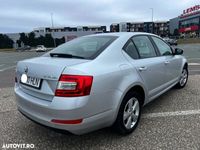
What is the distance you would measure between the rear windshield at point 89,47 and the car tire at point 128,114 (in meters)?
0.76

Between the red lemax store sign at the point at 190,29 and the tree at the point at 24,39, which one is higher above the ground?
the red lemax store sign at the point at 190,29

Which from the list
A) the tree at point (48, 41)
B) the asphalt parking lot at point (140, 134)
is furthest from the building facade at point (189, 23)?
the asphalt parking lot at point (140, 134)

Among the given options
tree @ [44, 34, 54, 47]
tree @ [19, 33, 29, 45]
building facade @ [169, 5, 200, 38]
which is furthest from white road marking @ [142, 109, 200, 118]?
building facade @ [169, 5, 200, 38]

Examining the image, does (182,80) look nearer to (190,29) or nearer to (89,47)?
(89,47)

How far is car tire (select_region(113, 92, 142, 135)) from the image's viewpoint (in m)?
2.98

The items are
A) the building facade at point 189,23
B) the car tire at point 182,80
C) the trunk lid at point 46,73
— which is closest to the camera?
the trunk lid at point 46,73

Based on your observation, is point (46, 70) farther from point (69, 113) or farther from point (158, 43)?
point (158, 43)

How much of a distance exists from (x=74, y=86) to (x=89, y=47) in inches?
40.2

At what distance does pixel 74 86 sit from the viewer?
244cm

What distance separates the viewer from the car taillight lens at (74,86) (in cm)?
244

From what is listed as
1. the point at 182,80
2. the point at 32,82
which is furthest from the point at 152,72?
the point at 182,80

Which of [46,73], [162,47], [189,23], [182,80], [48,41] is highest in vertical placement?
[189,23]

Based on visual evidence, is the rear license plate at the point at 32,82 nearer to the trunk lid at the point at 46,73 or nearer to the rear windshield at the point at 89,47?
the trunk lid at the point at 46,73

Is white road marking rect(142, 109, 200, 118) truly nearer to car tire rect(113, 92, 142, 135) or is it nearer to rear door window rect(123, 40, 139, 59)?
car tire rect(113, 92, 142, 135)
